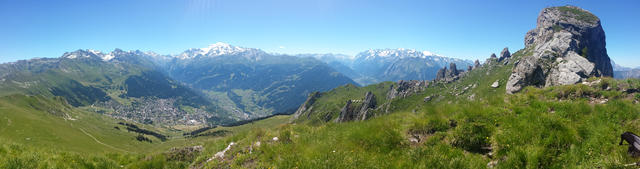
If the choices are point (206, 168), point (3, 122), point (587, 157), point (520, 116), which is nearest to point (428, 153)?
point (587, 157)

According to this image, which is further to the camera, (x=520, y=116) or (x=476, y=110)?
(x=476, y=110)

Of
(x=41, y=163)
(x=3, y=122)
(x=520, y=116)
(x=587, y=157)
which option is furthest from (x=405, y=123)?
(x=3, y=122)

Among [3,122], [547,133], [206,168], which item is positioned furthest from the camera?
[3,122]

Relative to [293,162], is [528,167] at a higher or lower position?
higher

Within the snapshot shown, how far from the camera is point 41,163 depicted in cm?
905

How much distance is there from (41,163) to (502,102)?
20113mm

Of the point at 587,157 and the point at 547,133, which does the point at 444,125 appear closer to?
the point at 547,133

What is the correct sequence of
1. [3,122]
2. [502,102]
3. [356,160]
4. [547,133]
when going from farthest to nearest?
[3,122], [502,102], [547,133], [356,160]

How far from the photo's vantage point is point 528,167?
616 centimetres

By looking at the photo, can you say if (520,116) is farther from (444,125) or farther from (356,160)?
(356,160)

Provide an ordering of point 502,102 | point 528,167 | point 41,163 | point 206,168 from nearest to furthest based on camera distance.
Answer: point 528,167 → point 41,163 → point 206,168 → point 502,102

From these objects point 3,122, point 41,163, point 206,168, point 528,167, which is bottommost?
point 3,122

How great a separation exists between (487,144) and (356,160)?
4.67 meters

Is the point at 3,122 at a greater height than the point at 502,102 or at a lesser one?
lesser
